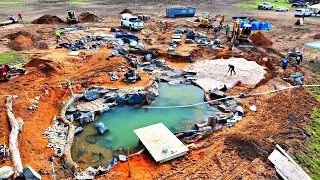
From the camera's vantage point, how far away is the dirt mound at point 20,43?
83.5 ft

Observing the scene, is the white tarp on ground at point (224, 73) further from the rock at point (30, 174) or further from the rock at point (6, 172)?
the rock at point (6, 172)

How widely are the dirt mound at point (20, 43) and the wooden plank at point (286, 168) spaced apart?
23.7 meters

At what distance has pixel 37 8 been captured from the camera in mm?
44844

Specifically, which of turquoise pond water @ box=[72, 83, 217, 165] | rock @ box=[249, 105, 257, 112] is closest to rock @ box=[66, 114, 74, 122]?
turquoise pond water @ box=[72, 83, 217, 165]

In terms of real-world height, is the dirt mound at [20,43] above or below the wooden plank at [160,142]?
above

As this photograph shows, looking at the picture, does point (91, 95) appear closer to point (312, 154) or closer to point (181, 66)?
point (181, 66)

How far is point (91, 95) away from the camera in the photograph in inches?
695

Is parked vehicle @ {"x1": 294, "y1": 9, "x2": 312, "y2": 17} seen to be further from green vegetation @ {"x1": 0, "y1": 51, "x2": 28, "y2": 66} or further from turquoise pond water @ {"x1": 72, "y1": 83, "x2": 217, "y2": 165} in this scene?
green vegetation @ {"x1": 0, "y1": 51, "x2": 28, "y2": 66}

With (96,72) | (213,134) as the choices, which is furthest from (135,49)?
(213,134)

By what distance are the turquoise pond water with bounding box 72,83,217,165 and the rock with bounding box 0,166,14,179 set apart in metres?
2.95

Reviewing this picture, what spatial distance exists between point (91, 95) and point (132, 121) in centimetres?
362

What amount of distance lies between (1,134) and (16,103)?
11.0ft

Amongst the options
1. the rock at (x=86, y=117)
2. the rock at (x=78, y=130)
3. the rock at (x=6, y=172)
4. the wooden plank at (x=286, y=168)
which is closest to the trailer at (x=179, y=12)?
the rock at (x=86, y=117)

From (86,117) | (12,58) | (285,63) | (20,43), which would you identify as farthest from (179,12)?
(86,117)
